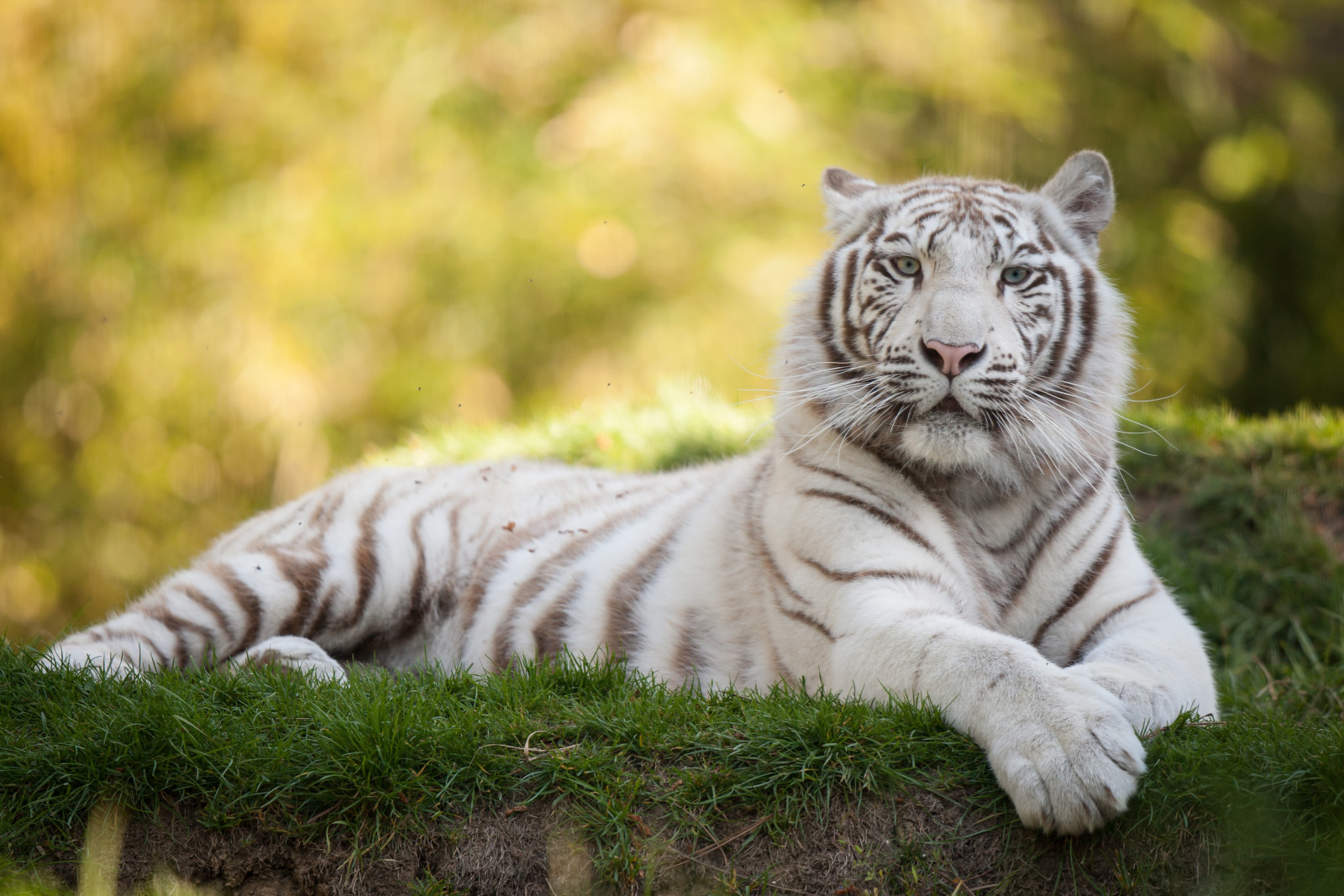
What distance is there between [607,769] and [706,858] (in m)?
0.26

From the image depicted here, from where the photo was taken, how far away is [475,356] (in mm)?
7512

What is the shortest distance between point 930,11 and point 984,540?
6.10 meters

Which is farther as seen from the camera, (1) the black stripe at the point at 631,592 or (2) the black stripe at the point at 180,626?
(2) the black stripe at the point at 180,626

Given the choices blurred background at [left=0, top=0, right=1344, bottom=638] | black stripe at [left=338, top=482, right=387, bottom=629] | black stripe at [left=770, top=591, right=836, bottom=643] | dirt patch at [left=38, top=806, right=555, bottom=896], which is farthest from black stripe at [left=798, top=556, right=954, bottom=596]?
blurred background at [left=0, top=0, right=1344, bottom=638]

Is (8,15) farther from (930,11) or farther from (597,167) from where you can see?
(930,11)

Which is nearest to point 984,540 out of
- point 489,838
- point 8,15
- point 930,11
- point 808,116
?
point 489,838

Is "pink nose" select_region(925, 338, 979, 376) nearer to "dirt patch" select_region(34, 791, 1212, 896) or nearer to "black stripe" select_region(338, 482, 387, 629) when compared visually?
"dirt patch" select_region(34, 791, 1212, 896)

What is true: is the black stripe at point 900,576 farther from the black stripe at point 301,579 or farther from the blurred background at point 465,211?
the blurred background at point 465,211

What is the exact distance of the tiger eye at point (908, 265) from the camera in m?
2.69

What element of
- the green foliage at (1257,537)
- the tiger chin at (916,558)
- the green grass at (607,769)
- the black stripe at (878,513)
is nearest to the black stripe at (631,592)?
the tiger chin at (916,558)

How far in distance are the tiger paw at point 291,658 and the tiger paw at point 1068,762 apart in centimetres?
161

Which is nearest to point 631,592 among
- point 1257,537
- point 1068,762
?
point 1068,762

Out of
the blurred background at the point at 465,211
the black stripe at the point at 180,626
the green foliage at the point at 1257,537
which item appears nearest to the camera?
the black stripe at the point at 180,626

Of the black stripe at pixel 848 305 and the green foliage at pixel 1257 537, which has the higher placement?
the black stripe at pixel 848 305
